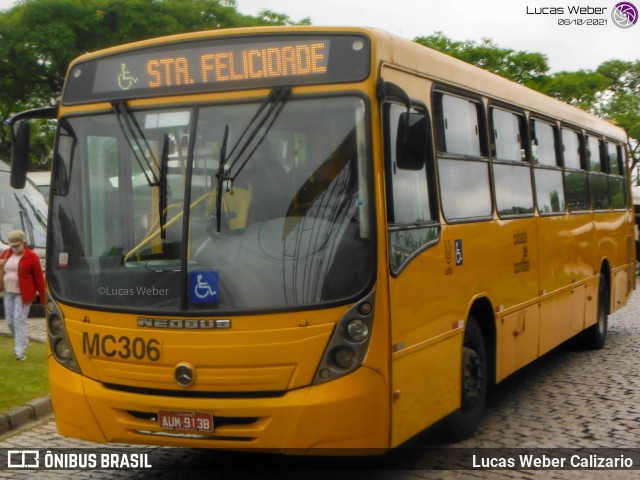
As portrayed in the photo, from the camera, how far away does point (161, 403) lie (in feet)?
20.3

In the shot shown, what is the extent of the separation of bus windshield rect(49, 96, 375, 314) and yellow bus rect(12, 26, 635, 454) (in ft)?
0.03

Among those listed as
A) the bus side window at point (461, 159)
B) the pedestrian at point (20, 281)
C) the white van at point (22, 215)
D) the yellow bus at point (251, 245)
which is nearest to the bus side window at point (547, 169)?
the bus side window at point (461, 159)

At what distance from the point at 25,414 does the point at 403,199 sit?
4.43 metres

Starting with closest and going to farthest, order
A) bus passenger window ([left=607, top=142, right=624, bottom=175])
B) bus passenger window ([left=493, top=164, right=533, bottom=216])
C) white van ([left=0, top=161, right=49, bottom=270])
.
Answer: bus passenger window ([left=493, top=164, right=533, bottom=216]) < bus passenger window ([left=607, top=142, right=624, bottom=175]) < white van ([left=0, top=161, right=49, bottom=270])

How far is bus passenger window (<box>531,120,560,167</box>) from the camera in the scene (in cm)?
1035

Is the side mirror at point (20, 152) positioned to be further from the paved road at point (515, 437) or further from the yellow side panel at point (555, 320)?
the yellow side panel at point (555, 320)

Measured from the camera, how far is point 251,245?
242 inches

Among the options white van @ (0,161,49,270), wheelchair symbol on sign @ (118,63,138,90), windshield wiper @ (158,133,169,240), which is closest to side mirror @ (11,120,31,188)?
wheelchair symbol on sign @ (118,63,138,90)

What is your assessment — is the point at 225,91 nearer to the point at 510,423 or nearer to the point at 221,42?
the point at 221,42

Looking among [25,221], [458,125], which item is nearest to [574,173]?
[458,125]

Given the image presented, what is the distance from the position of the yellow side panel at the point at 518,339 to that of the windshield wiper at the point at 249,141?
10.7ft

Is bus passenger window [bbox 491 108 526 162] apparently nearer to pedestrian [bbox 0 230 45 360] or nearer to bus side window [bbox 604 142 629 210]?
bus side window [bbox 604 142 629 210]

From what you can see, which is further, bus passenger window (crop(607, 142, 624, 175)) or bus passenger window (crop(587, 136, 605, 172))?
bus passenger window (crop(607, 142, 624, 175))

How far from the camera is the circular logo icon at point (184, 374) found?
6105 millimetres
